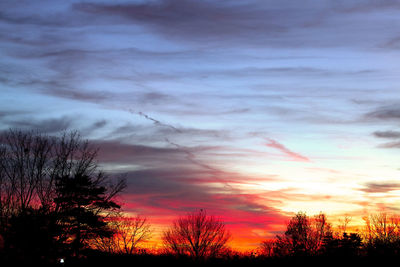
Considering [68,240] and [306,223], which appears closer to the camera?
[68,240]

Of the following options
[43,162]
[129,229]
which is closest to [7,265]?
[43,162]

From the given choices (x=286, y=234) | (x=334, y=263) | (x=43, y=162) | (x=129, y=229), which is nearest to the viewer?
(x=334, y=263)

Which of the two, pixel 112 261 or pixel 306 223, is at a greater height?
pixel 306 223

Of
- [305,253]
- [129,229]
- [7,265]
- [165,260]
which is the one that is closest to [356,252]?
[305,253]

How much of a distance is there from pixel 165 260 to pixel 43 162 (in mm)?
15127

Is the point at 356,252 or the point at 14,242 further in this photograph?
the point at 356,252

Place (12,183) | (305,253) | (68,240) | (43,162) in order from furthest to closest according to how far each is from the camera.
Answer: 1. (68,240)
2. (43,162)
3. (12,183)
4. (305,253)

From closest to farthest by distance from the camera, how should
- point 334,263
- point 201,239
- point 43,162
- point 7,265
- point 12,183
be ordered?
point 7,265 → point 334,263 → point 12,183 → point 43,162 → point 201,239

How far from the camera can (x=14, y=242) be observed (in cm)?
2689

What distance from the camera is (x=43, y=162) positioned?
39.2 meters

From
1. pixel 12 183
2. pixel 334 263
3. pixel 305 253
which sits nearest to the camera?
pixel 334 263

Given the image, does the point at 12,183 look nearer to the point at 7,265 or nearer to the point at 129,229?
the point at 7,265

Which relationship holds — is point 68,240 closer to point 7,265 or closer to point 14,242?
point 14,242

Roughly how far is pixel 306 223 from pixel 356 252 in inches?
2369
